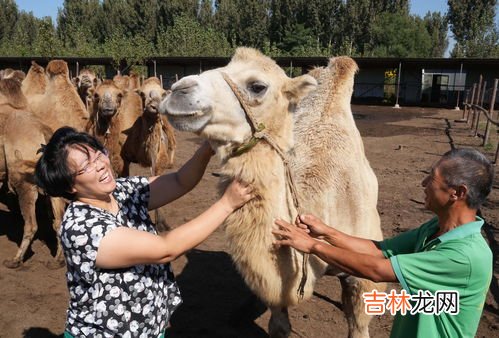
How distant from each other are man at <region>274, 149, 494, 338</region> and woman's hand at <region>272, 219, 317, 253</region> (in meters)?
0.11

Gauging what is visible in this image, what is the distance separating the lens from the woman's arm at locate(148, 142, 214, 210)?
94.1 inches

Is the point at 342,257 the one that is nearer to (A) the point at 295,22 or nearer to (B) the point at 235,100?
(B) the point at 235,100

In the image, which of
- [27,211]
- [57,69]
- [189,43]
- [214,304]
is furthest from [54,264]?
[189,43]

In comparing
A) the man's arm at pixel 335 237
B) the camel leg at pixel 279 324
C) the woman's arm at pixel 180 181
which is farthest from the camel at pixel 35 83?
the man's arm at pixel 335 237

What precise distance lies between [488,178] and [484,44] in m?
54.3

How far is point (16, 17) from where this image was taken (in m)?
56.6

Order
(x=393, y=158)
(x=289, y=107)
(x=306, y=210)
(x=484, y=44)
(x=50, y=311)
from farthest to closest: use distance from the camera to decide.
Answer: (x=484, y=44) < (x=393, y=158) < (x=50, y=311) < (x=306, y=210) < (x=289, y=107)

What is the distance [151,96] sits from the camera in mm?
6699

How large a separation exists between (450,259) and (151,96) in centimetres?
571

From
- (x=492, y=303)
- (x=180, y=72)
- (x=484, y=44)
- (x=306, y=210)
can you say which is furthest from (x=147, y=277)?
(x=484, y=44)

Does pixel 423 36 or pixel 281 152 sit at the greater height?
pixel 423 36

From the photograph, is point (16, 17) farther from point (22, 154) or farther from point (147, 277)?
point (147, 277)

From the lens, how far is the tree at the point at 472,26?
47.8 metres

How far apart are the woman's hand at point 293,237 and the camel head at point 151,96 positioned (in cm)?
446
